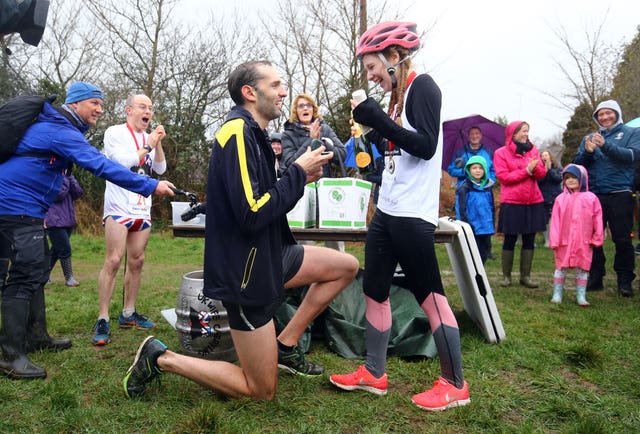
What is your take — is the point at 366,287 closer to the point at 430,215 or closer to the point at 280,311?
the point at 430,215

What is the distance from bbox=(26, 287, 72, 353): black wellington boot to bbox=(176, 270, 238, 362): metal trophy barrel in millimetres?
1158

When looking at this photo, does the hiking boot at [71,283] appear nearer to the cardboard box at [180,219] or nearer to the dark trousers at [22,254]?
the dark trousers at [22,254]

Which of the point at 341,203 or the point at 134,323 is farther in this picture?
the point at 134,323

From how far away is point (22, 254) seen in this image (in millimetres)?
3158

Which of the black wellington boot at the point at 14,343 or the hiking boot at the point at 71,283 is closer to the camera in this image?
the black wellington boot at the point at 14,343

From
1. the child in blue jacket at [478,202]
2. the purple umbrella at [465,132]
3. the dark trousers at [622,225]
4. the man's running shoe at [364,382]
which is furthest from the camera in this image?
the purple umbrella at [465,132]

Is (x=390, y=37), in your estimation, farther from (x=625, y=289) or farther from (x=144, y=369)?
(x=625, y=289)

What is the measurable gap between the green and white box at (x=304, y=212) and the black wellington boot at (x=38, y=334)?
2.03 meters

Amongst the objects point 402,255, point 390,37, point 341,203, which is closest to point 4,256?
point 341,203

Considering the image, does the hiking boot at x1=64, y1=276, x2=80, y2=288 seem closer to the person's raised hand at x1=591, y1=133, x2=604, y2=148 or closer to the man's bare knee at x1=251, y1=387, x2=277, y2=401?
the man's bare knee at x1=251, y1=387, x2=277, y2=401

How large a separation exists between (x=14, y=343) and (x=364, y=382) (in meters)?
2.33

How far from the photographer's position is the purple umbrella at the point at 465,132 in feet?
25.5

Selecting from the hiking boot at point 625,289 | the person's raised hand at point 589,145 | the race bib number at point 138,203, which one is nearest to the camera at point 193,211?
the race bib number at point 138,203

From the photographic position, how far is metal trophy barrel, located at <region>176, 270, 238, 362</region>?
3195 millimetres
